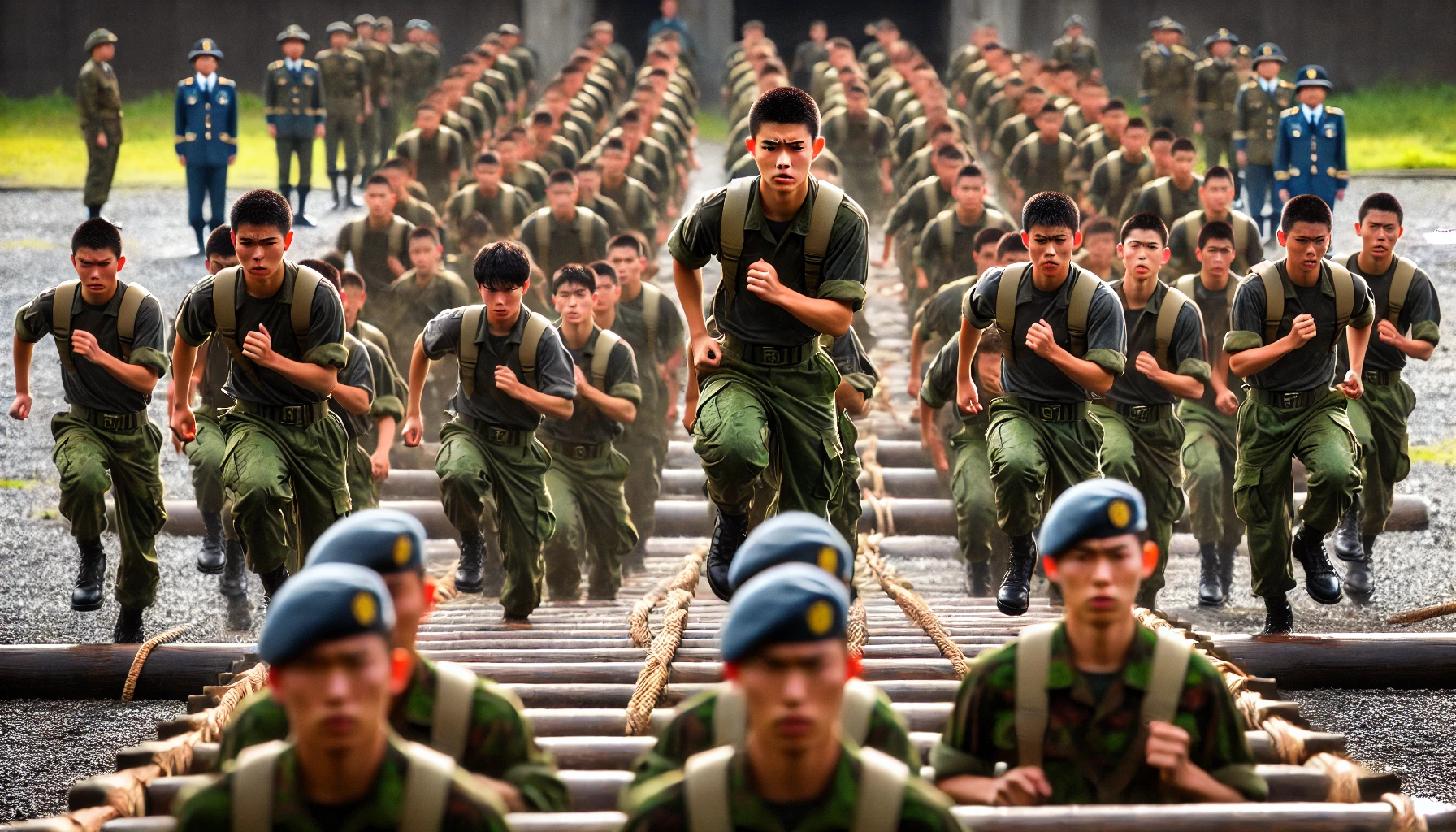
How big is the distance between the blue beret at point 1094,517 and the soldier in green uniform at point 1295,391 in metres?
4.43

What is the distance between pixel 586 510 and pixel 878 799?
6901 mm

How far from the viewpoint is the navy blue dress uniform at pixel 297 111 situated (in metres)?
20.6

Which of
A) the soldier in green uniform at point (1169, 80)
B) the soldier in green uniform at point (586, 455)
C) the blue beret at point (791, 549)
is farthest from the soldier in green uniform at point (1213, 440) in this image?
the soldier in green uniform at point (1169, 80)

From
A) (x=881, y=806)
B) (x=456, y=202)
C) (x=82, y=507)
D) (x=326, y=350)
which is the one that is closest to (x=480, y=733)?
(x=881, y=806)

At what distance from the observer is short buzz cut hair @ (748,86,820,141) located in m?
6.74

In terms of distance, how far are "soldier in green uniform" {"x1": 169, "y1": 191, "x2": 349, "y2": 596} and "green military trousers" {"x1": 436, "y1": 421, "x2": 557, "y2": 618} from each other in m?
0.62

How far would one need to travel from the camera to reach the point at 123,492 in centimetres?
939

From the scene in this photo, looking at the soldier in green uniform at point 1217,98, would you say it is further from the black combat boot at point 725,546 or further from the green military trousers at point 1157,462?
the black combat boot at point 725,546

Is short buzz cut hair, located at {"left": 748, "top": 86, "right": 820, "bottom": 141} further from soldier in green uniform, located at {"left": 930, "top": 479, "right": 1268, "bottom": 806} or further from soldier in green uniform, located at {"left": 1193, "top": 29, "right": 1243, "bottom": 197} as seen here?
soldier in green uniform, located at {"left": 1193, "top": 29, "right": 1243, "bottom": 197}

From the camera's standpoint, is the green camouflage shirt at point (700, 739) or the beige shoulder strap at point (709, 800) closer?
the beige shoulder strap at point (709, 800)

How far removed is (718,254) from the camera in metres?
7.24

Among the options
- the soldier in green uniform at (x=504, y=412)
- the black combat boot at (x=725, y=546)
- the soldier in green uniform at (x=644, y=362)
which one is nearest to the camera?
the black combat boot at (x=725, y=546)

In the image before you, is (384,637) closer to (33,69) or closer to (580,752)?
(580,752)

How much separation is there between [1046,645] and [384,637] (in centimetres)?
167
